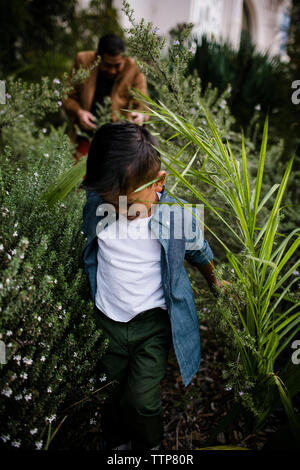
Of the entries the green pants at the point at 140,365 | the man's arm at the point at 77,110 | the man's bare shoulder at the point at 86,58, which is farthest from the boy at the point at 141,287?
the man's bare shoulder at the point at 86,58

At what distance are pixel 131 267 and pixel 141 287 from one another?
0.30ft

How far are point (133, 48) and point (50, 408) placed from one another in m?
1.53

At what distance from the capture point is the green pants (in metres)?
1.41

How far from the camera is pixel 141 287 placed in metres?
1.42

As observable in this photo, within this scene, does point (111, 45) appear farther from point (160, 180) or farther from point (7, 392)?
point (7, 392)

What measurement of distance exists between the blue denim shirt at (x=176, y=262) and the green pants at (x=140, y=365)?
0.08 metres

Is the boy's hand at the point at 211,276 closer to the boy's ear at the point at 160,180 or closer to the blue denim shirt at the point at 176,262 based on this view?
the blue denim shirt at the point at 176,262

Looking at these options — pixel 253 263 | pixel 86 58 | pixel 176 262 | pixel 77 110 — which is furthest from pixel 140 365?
pixel 86 58

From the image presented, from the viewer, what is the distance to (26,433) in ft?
3.88

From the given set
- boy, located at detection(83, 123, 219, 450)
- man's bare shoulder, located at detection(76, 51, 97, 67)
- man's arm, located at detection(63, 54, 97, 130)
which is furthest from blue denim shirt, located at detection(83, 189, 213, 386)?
man's bare shoulder, located at detection(76, 51, 97, 67)

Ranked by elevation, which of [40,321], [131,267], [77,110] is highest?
[77,110]

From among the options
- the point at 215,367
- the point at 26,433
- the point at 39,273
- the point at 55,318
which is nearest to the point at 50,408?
the point at 26,433

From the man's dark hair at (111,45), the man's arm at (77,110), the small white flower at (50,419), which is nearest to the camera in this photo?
the small white flower at (50,419)

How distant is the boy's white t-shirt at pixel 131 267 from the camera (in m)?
1.40
